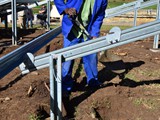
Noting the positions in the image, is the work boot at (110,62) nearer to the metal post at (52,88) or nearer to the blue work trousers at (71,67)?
the blue work trousers at (71,67)

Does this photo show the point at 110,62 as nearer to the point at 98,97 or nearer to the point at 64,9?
the point at 98,97

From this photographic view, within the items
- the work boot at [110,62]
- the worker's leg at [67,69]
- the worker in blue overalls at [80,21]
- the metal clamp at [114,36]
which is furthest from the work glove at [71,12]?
the work boot at [110,62]

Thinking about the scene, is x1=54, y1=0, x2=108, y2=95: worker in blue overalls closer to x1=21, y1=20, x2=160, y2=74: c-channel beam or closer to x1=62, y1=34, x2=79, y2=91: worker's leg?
x1=62, y1=34, x2=79, y2=91: worker's leg

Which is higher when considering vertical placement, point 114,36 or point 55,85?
point 114,36

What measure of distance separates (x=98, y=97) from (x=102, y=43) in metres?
1.49

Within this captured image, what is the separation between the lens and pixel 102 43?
3.41 metres

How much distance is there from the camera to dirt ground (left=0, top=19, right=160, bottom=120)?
4159 mm

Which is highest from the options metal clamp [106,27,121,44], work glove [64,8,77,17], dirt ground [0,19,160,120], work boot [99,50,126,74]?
work glove [64,8,77,17]

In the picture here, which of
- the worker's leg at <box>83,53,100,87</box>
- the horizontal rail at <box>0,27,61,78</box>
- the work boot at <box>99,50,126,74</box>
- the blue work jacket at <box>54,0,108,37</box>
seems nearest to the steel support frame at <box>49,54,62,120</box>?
the horizontal rail at <box>0,27,61,78</box>

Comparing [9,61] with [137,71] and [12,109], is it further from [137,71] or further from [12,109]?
[137,71]

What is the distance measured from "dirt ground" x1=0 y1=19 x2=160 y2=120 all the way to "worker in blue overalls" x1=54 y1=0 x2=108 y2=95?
0.88ft

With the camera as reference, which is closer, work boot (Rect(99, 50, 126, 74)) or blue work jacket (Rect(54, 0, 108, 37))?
blue work jacket (Rect(54, 0, 108, 37))

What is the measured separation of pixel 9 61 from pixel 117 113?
1.90 meters

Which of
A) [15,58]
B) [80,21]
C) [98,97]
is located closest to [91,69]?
[98,97]
